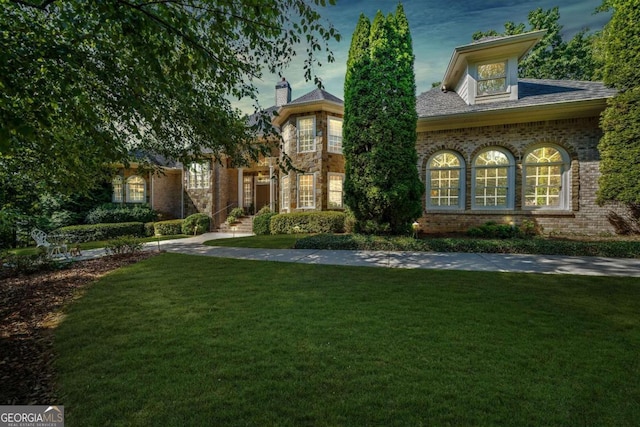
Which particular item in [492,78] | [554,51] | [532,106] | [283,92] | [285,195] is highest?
[554,51]

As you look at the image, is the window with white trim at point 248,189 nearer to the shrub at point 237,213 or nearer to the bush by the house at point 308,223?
the shrub at point 237,213

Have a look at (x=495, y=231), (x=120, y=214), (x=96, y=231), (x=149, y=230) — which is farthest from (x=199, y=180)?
(x=495, y=231)

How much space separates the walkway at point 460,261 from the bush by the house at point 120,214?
1211cm

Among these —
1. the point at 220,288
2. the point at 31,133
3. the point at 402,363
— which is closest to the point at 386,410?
the point at 402,363

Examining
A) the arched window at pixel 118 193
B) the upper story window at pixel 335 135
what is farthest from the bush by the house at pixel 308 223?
the arched window at pixel 118 193

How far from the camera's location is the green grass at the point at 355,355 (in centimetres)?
203

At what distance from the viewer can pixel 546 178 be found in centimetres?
1095

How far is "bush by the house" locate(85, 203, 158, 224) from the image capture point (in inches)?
653

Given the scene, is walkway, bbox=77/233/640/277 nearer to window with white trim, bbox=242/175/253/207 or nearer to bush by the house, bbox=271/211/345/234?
bush by the house, bbox=271/211/345/234

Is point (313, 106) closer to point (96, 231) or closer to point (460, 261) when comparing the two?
point (460, 261)

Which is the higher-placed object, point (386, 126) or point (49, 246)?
point (386, 126)

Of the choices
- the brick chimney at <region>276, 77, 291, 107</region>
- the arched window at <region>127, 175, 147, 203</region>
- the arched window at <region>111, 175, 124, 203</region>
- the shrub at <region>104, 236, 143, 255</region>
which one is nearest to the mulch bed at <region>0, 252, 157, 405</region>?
the shrub at <region>104, 236, 143, 255</region>

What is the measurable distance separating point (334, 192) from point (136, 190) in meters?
14.3

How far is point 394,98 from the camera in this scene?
986cm
